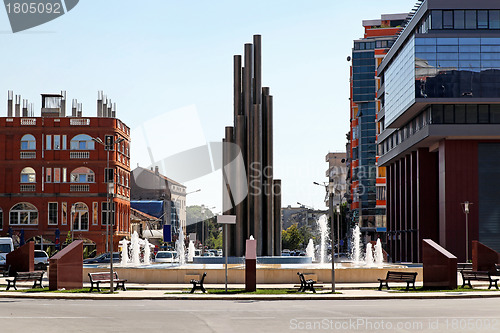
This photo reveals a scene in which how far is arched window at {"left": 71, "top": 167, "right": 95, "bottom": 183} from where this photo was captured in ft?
288

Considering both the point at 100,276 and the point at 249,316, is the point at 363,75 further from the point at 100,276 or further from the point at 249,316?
the point at 249,316

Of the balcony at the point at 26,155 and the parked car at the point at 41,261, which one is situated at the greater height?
the balcony at the point at 26,155

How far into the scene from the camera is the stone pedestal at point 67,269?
3384 cm

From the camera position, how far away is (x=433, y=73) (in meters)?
74.6

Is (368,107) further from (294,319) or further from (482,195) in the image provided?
(294,319)

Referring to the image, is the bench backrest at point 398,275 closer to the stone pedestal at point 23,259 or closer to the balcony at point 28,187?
the stone pedestal at point 23,259

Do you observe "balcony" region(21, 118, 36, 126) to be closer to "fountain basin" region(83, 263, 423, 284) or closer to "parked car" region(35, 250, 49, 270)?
"parked car" region(35, 250, 49, 270)

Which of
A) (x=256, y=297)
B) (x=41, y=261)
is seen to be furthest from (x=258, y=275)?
(x=41, y=261)

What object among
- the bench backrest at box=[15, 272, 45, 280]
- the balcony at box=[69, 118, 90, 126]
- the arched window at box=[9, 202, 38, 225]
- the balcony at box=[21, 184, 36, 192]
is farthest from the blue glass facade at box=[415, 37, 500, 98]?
the bench backrest at box=[15, 272, 45, 280]

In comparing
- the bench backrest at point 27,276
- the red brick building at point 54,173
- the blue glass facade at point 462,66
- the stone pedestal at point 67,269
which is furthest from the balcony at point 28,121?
the stone pedestal at point 67,269

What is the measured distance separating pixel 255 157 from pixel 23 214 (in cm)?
4811

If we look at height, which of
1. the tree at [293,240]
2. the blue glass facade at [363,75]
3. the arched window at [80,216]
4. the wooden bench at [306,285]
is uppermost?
the blue glass facade at [363,75]

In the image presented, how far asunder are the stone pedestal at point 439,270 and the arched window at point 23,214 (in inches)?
2398

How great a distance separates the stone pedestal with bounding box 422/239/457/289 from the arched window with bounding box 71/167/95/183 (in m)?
58.5
